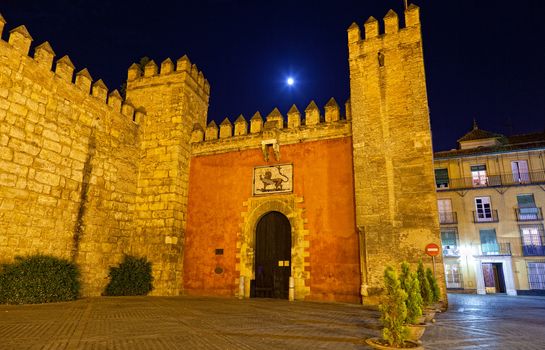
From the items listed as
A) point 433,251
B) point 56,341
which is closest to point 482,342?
point 433,251

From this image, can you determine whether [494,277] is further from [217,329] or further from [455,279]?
[217,329]

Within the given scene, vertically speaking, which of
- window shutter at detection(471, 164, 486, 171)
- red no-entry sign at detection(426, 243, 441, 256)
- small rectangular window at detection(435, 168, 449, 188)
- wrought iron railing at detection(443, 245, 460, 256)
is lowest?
red no-entry sign at detection(426, 243, 441, 256)

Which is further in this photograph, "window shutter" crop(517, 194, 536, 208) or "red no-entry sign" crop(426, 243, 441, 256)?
"window shutter" crop(517, 194, 536, 208)

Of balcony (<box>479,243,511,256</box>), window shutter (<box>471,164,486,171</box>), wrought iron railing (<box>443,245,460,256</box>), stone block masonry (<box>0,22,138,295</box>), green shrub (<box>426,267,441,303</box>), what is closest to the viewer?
green shrub (<box>426,267,441,303</box>)

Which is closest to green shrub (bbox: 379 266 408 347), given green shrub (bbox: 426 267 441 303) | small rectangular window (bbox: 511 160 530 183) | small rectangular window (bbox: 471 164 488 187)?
green shrub (bbox: 426 267 441 303)

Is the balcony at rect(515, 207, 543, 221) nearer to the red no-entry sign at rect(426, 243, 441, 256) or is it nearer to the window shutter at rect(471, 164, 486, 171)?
the window shutter at rect(471, 164, 486, 171)

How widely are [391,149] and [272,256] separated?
459 cm

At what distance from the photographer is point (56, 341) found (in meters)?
3.95

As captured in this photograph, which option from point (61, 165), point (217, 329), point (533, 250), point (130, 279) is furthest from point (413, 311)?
point (533, 250)

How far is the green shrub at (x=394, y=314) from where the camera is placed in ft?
12.6

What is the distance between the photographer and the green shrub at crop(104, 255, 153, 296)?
9.98 metres

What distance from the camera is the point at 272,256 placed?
34.1 ft

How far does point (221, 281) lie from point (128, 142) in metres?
5.41

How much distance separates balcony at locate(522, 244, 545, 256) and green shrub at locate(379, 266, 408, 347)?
2096 centimetres
